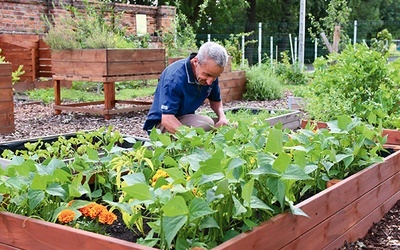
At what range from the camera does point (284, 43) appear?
29906 mm

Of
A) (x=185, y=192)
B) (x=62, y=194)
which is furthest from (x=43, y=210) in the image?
(x=185, y=192)

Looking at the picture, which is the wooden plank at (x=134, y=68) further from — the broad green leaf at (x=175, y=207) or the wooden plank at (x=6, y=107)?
the broad green leaf at (x=175, y=207)

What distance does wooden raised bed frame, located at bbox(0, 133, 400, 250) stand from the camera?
1.83m

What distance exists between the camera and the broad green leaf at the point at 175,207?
1645 mm

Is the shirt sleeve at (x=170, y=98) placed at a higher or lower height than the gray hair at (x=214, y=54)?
lower

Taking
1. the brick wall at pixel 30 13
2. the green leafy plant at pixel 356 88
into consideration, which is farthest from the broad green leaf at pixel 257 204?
the brick wall at pixel 30 13

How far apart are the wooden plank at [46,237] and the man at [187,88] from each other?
78.2 inches

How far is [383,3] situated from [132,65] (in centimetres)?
4678

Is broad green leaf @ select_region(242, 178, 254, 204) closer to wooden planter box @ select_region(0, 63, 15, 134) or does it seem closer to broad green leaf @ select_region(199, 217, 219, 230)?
broad green leaf @ select_region(199, 217, 219, 230)

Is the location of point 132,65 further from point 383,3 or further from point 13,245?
point 383,3

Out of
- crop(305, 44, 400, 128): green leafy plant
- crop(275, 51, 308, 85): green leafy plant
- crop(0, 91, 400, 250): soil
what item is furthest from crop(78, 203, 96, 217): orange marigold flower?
crop(275, 51, 308, 85): green leafy plant

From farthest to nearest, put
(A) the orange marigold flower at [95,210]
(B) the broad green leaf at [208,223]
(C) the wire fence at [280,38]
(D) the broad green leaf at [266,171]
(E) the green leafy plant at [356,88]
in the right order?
(C) the wire fence at [280,38] < (E) the green leafy plant at [356,88] < (A) the orange marigold flower at [95,210] < (D) the broad green leaf at [266,171] < (B) the broad green leaf at [208,223]

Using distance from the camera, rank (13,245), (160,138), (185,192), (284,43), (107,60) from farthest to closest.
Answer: (284,43) → (107,60) → (160,138) → (13,245) → (185,192)

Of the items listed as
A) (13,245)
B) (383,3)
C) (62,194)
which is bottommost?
(13,245)
